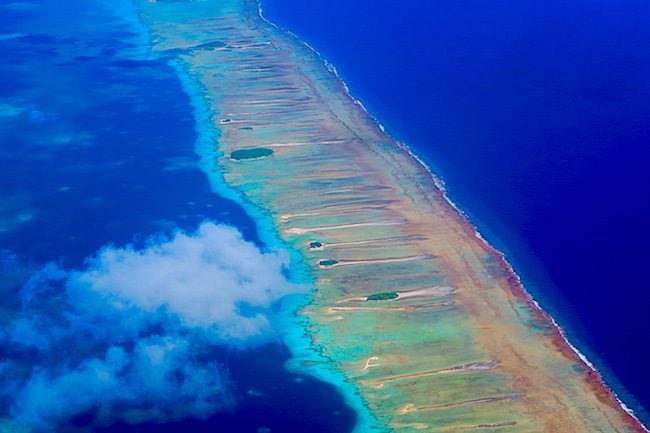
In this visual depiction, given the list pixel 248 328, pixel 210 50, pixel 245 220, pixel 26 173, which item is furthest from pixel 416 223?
pixel 210 50

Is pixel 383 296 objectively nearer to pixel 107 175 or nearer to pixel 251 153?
pixel 251 153

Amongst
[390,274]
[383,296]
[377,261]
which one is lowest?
[383,296]

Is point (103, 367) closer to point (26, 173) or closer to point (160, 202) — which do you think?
point (160, 202)

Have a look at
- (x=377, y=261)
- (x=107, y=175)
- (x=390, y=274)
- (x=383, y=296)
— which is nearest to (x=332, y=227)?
(x=377, y=261)

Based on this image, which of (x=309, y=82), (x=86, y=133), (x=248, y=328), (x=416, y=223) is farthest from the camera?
(x=309, y=82)

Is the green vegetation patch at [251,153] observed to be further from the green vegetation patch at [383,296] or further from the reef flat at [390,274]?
the green vegetation patch at [383,296]

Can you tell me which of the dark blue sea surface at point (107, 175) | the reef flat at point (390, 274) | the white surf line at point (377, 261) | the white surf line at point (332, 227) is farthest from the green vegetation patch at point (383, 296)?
the white surf line at point (332, 227)
